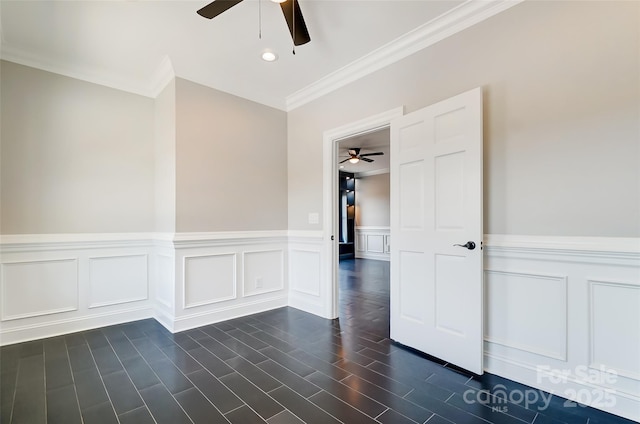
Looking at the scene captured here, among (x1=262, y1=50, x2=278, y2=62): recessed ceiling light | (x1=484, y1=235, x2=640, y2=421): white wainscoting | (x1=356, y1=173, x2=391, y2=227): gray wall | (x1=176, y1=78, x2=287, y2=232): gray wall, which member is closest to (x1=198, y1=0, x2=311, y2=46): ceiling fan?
(x1=262, y1=50, x2=278, y2=62): recessed ceiling light

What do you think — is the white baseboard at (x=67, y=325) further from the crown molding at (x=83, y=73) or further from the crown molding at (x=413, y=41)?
the crown molding at (x=413, y=41)

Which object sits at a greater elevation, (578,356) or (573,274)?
(573,274)

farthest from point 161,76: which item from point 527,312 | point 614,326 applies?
point 614,326

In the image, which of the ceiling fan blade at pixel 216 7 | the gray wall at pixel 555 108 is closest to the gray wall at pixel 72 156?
the ceiling fan blade at pixel 216 7

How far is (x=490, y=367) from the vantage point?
2.24 meters

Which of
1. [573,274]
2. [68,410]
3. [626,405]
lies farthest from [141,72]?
[626,405]

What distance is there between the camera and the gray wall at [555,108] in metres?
1.75

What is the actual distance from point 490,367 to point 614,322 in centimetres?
85

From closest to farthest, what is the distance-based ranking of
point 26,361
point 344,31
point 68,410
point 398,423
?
point 398,423
point 68,410
point 26,361
point 344,31

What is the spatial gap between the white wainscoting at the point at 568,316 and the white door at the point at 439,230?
6.7 inches

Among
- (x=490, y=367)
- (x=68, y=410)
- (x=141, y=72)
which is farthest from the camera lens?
(x=141, y=72)

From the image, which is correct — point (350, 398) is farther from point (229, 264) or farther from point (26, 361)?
point (26, 361)

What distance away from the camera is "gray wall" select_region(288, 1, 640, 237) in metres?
1.75

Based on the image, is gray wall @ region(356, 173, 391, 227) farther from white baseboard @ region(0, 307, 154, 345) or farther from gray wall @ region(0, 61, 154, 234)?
white baseboard @ region(0, 307, 154, 345)
